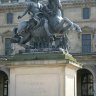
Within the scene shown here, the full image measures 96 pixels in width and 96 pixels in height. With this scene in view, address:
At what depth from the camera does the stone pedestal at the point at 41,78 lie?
1327cm

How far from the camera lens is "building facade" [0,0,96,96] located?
51656mm

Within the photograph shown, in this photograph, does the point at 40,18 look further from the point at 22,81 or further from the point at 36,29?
the point at 22,81

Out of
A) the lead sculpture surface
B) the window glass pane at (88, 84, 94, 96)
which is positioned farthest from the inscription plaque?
the window glass pane at (88, 84, 94, 96)

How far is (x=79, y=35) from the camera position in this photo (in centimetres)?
5388

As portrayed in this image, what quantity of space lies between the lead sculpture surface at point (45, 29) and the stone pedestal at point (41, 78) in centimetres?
77

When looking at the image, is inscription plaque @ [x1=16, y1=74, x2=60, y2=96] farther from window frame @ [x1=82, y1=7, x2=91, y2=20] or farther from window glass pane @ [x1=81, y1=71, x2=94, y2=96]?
window glass pane @ [x1=81, y1=71, x2=94, y2=96]

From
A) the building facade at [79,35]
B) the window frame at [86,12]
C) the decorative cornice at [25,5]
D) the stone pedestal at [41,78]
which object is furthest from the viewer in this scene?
the window frame at [86,12]

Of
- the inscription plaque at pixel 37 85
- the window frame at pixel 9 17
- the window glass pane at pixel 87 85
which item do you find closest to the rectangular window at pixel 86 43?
the window glass pane at pixel 87 85

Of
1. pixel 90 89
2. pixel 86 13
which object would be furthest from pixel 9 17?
pixel 90 89

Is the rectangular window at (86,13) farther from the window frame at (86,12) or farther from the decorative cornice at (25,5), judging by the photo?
the decorative cornice at (25,5)

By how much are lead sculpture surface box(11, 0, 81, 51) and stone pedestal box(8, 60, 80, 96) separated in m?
0.77

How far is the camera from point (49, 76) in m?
13.4

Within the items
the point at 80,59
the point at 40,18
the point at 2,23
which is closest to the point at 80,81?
the point at 80,59

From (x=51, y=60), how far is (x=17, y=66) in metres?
1.10
